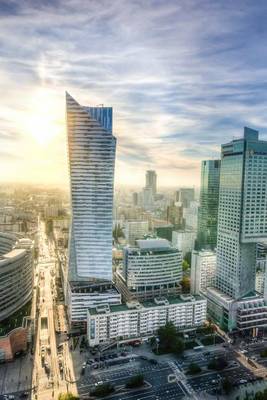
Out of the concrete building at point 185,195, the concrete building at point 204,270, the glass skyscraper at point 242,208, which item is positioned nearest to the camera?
the glass skyscraper at point 242,208

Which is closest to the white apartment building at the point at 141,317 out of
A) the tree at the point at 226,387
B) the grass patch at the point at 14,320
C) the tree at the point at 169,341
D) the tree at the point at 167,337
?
the tree at the point at 169,341

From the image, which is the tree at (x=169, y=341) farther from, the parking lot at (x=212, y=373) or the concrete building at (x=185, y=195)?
the concrete building at (x=185, y=195)

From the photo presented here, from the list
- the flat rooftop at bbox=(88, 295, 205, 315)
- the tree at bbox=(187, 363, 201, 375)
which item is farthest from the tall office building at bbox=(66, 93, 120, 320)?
the tree at bbox=(187, 363, 201, 375)

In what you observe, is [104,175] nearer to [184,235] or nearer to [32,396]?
[32,396]

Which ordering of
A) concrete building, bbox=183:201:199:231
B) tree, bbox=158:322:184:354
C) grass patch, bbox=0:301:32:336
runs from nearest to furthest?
tree, bbox=158:322:184:354 < grass patch, bbox=0:301:32:336 < concrete building, bbox=183:201:199:231

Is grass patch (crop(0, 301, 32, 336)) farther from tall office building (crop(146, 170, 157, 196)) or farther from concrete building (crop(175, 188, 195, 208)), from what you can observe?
tall office building (crop(146, 170, 157, 196))
